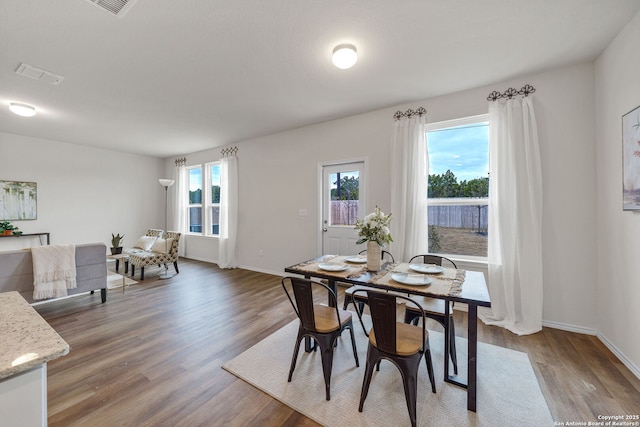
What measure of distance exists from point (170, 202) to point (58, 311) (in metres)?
4.40

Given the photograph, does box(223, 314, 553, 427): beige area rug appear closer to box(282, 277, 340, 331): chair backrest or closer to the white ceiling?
box(282, 277, 340, 331): chair backrest

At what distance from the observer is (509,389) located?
1.87 m

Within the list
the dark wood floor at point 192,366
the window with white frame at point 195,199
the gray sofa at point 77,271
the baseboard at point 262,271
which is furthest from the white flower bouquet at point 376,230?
the window with white frame at point 195,199

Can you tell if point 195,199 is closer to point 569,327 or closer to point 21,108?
point 21,108

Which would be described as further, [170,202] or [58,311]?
[170,202]

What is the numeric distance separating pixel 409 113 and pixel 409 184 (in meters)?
0.99

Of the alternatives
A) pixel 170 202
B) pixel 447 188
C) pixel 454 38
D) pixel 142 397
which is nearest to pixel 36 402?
pixel 142 397

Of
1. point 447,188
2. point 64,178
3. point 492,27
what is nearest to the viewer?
point 492,27

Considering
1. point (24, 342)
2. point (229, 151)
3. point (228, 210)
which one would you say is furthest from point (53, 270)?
point (229, 151)

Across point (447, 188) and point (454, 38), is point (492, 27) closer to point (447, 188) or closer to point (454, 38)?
point (454, 38)

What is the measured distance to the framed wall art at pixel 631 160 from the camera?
2.01 metres

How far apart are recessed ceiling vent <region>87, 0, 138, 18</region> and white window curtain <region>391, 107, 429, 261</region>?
3041mm

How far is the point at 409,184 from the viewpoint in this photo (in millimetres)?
3508

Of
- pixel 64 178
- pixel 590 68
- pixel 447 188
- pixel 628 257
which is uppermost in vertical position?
pixel 590 68
